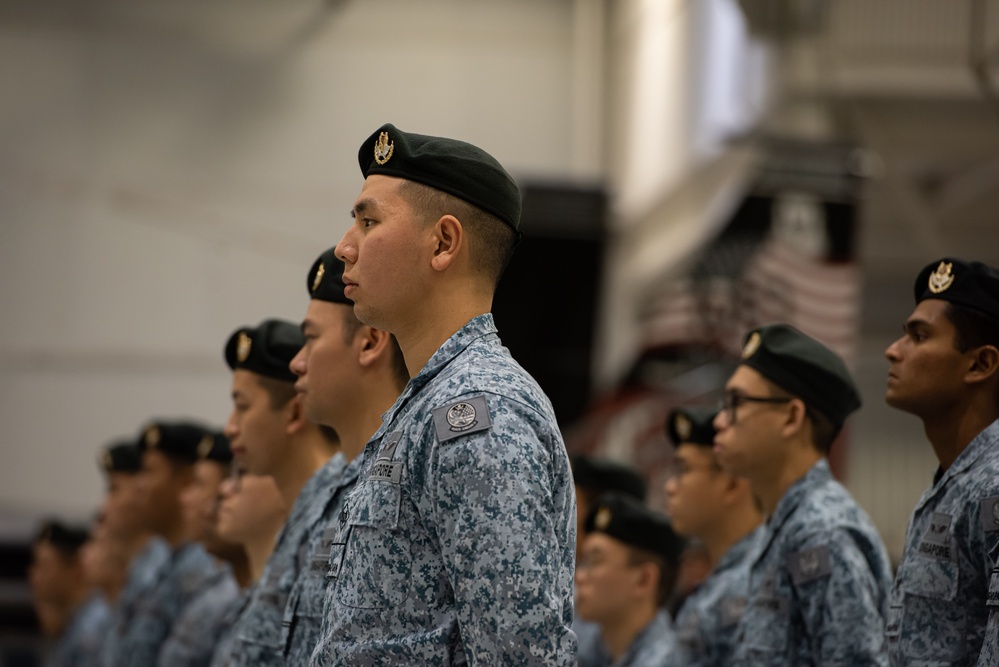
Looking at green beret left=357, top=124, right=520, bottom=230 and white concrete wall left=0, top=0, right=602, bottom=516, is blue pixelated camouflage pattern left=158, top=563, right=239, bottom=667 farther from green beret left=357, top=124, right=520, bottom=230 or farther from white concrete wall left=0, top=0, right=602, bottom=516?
white concrete wall left=0, top=0, right=602, bottom=516

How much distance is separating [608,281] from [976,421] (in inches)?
384

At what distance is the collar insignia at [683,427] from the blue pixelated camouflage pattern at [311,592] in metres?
1.90

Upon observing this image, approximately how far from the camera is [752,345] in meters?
3.98

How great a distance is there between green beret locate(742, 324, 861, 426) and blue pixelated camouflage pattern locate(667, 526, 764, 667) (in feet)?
1.89

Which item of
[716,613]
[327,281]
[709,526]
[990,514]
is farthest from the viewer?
[709,526]

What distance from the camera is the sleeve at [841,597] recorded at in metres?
3.27

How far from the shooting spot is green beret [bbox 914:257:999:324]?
3043 mm

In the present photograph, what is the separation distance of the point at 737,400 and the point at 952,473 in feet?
3.31

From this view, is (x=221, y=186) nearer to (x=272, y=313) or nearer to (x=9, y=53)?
(x=272, y=313)

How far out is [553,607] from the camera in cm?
189

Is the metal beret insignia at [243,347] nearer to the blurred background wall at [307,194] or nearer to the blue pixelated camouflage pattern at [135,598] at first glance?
the blue pixelated camouflage pattern at [135,598]

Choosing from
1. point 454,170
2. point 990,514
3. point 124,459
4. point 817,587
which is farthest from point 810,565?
point 124,459

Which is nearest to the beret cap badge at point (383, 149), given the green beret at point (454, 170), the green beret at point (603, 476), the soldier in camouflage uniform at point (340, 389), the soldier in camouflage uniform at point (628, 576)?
the green beret at point (454, 170)

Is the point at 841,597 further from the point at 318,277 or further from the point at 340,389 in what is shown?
the point at 318,277
